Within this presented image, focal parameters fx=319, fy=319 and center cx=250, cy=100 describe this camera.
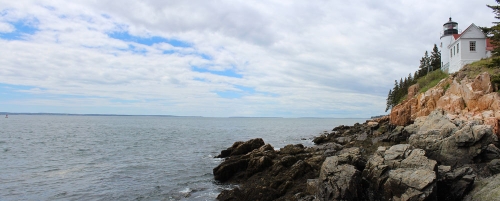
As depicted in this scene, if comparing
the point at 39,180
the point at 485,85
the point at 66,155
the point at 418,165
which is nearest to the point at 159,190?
the point at 39,180

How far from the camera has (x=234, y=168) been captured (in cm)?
1917

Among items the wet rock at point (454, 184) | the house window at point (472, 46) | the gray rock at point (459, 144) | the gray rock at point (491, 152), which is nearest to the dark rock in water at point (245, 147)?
the gray rock at point (459, 144)

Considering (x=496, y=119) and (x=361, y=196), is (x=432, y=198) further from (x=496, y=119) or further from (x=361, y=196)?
(x=496, y=119)

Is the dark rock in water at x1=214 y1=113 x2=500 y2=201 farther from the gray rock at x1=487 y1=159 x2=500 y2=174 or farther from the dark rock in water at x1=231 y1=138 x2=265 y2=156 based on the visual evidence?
the dark rock in water at x1=231 y1=138 x2=265 y2=156

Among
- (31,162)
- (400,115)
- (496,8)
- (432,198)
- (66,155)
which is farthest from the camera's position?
(400,115)

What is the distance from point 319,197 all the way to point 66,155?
26896 mm

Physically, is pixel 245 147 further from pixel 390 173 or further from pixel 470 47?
pixel 470 47

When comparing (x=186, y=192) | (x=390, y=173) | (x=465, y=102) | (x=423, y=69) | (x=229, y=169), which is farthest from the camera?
(x=423, y=69)

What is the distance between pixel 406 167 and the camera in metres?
11.6

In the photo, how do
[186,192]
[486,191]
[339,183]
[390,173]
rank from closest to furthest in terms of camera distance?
[486,191]
[390,173]
[339,183]
[186,192]

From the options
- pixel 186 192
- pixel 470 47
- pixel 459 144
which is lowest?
pixel 186 192

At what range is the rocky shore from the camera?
35.7 feet

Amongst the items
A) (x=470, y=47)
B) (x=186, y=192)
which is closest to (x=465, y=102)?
(x=470, y=47)

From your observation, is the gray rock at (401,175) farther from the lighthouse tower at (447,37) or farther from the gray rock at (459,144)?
the lighthouse tower at (447,37)
